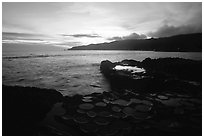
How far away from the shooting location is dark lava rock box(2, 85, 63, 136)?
18.8 feet

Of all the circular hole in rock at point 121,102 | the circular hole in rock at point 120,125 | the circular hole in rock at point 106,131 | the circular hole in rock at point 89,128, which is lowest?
the circular hole in rock at point 106,131

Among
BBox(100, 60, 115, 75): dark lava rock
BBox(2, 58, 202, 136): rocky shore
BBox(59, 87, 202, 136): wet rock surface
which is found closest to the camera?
BBox(2, 58, 202, 136): rocky shore

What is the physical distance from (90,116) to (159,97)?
615 centimetres

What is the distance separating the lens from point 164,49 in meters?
131

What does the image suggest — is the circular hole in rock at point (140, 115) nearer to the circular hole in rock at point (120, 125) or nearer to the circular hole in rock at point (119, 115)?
the circular hole in rock at point (119, 115)

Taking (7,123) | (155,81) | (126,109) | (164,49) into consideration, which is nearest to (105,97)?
(126,109)

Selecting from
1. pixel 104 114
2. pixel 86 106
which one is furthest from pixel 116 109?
pixel 86 106

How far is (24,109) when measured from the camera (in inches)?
278

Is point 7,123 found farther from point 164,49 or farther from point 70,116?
point 164,49

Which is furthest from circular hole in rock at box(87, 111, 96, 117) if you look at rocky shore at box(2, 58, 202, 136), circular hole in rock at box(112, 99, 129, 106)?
circular hole in rock at box(112, 99, 129, 106)

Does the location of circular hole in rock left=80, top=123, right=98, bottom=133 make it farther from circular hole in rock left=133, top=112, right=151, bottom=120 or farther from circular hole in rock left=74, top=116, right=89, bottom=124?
circular hole in rock left=133, top=112, right=151, bottom=120

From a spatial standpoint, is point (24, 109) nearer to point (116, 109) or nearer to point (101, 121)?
point (101, 121)

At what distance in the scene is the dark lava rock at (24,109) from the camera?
18.8ft

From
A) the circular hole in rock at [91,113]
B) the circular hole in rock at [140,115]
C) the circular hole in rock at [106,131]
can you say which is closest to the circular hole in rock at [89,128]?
the circular hole in rock at [106,131]
